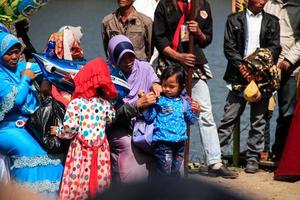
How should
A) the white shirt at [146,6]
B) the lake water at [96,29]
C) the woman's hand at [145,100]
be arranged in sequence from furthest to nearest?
the lake water at [96,29], the white shirt at [146,6], the woman's hand at [145,100]

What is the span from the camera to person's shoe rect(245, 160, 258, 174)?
22.3 feet

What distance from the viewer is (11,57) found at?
523cm

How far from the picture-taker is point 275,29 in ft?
21.7

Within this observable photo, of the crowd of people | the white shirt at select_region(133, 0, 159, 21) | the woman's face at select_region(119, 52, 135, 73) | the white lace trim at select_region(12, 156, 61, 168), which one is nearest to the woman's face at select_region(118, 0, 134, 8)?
the crowd of people

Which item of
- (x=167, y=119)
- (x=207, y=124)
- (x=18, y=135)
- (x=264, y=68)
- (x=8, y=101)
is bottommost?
(x=207, y=124)

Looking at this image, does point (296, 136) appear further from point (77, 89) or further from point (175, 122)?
point (77, 89)

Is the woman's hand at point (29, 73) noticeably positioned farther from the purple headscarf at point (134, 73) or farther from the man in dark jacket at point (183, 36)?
the man in dark jacket at point (183, 36)

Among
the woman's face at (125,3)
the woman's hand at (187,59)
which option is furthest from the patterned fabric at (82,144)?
the woman's face at (125,3)

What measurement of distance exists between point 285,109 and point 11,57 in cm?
271

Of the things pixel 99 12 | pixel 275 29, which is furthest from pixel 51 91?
pixel 99 12

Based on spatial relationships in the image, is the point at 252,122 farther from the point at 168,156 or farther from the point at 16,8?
the point at 16,8

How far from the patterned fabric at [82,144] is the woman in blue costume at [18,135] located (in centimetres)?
13

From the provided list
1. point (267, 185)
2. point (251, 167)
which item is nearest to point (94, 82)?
point (267, 185)

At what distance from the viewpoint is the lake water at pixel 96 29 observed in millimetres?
9855
